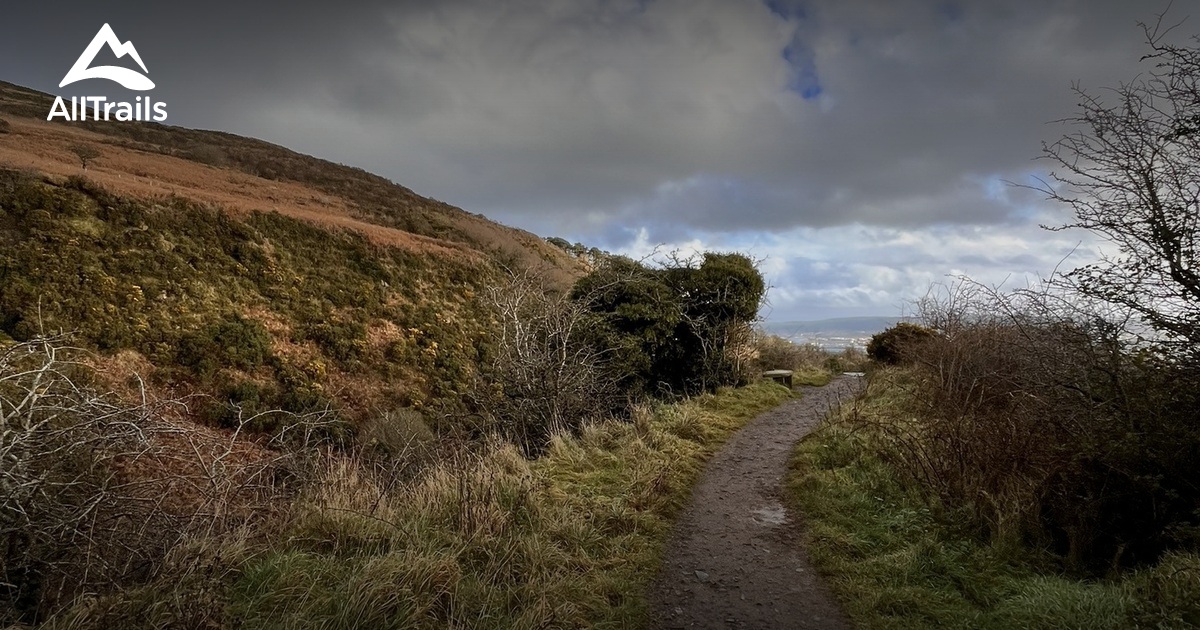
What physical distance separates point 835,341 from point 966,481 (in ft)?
73.1

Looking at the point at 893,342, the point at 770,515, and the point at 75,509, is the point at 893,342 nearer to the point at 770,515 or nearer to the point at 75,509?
the point at 770,515

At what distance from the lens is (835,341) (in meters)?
26.4

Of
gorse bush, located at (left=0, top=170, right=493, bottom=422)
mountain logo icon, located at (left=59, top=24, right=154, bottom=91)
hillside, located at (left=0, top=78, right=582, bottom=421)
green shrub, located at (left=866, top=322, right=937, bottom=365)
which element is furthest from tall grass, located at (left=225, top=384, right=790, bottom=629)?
mountain logo icon, located at (left=59, top=24, right=154, bottom=91)

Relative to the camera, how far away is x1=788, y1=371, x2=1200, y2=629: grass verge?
3363 mm

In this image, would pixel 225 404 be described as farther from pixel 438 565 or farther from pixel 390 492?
pixel 438 565

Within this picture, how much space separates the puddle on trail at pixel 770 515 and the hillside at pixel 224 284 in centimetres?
780

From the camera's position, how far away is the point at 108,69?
886 inches

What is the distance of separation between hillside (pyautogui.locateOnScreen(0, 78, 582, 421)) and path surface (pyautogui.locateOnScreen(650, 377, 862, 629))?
731 cm

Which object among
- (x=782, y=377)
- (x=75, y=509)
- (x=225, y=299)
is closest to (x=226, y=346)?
(x=225, y=299)


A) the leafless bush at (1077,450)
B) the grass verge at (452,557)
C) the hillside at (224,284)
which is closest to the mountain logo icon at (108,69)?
the hillside at (224,284)

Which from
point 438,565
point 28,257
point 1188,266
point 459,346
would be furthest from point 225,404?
point 1188,266

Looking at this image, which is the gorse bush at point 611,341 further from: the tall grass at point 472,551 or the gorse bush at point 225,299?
the gorse bush at point 225,299

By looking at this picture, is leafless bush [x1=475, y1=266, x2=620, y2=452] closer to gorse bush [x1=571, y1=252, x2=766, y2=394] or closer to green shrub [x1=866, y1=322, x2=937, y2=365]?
gorse bush [x1=571, y1=252, x2=766, y2=394]

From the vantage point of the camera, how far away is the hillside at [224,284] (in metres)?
14.8
